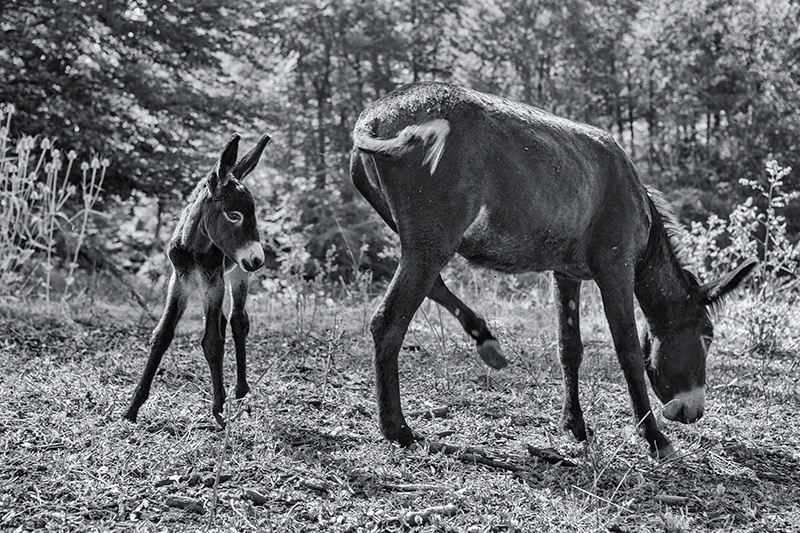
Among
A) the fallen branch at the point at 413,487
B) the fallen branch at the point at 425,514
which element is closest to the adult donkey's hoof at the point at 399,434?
the fallen branch at the point at 413,487

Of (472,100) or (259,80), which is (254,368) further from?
(259,80)

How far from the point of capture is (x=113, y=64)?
12.3 m

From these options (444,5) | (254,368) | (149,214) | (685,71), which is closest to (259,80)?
(149,214)

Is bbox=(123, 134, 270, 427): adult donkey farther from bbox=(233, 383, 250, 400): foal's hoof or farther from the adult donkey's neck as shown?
the adult donkey's neck

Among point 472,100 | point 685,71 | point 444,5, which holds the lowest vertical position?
point 472,100

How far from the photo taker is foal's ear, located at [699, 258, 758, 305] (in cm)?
396

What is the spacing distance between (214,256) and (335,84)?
12713 mm

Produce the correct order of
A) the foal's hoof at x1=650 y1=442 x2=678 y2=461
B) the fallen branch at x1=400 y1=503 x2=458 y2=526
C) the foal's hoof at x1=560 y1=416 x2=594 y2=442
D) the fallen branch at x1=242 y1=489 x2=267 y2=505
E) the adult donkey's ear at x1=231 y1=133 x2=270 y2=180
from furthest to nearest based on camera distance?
the foal's hoof at x1=560 y1=416 x2=594 y2=442
the adult donkey's ear at x1=231 y1=133 x2=270 y2=180
the foal's hoof at x1=650 y1=442 x2=678 y2=461
the fallen branch at x1=242 y1=489 x2=267 y2=505
the fallen branch at x1=400 y1=503 x2=458 y2=526

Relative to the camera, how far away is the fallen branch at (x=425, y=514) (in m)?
2.75

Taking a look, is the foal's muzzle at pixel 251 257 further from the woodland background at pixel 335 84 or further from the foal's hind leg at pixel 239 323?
the woodland background at pixel 335 84

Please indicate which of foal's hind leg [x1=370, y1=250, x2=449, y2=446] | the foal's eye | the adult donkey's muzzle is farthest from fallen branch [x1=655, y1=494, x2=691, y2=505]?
the foal's eye

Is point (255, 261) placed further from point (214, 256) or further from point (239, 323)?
point (239, 323)

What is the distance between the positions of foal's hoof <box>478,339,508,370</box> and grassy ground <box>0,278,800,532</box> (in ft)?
1.37

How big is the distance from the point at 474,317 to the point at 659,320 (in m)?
1.22
